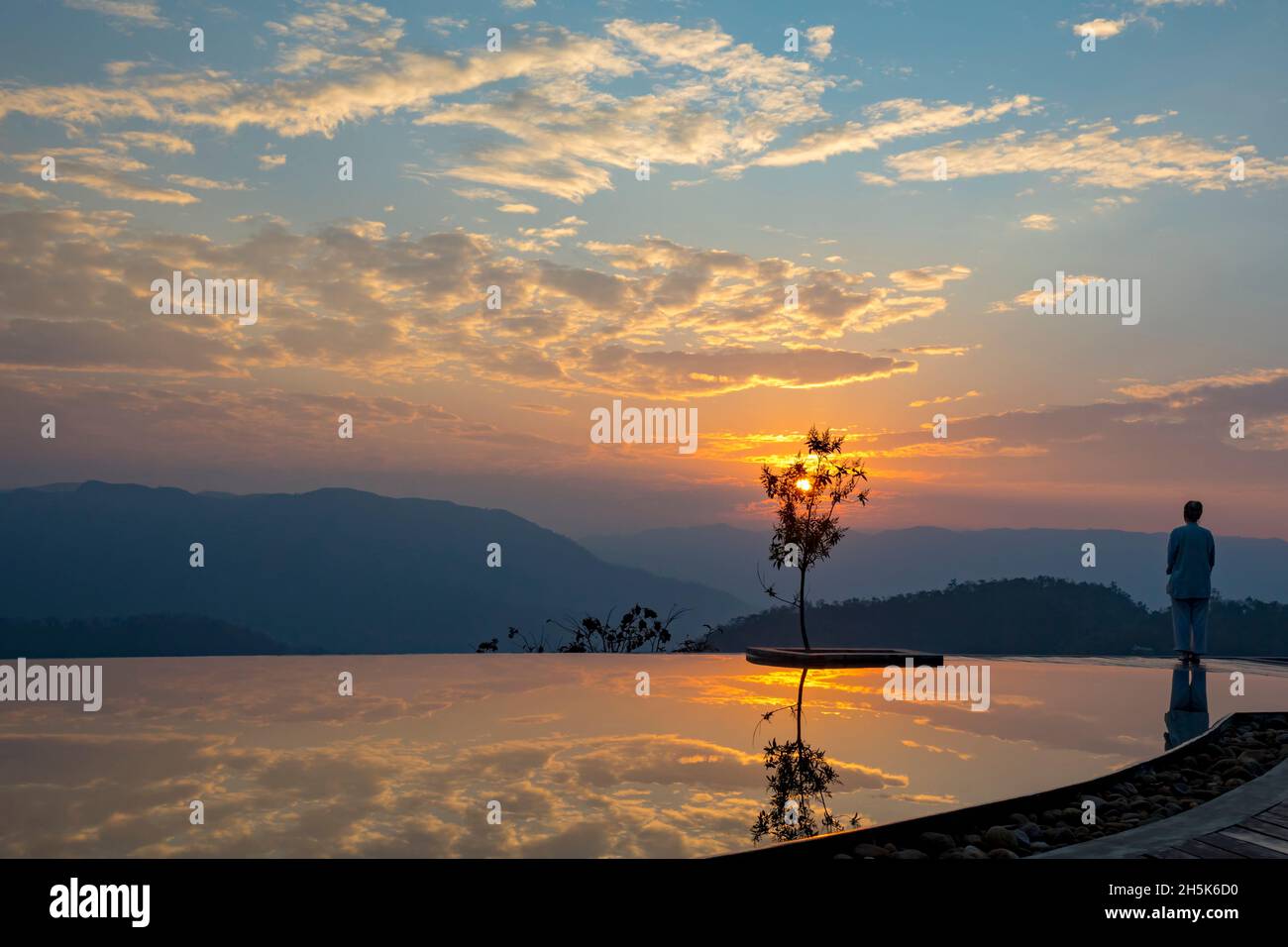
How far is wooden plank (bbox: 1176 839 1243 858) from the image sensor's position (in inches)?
196

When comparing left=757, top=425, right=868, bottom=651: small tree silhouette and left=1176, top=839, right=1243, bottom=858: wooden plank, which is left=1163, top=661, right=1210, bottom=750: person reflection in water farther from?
left=757, top=425, right=868, bottom=651: small tree silhouette

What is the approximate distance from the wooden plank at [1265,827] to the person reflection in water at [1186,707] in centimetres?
254

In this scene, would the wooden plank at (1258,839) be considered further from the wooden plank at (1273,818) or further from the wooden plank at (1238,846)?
the wooden plank at (1273,818)

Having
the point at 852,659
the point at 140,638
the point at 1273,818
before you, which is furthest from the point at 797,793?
the point at 140,638

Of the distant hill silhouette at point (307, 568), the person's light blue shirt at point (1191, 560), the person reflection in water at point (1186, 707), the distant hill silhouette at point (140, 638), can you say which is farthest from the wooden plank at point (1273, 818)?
the distant hill silhouette at point (307, 568)

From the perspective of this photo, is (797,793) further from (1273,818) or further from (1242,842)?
(1273,818)

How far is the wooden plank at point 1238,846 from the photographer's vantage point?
4949 mm

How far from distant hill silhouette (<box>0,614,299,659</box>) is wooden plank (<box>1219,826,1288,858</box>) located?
71.3m

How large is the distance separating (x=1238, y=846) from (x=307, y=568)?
156m

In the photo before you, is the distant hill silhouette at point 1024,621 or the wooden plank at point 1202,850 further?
the distant hill silhouette at point 1024,621
